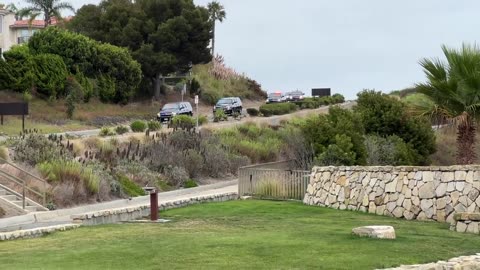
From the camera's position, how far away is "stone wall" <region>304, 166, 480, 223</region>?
64.7ft

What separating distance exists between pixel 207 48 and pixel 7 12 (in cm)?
2239

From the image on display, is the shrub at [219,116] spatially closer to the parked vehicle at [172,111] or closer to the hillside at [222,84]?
the parked vehicle at [172,111]

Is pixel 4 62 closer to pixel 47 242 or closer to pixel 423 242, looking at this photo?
pixel 47 242

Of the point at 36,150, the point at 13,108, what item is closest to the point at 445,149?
the point at 13,108

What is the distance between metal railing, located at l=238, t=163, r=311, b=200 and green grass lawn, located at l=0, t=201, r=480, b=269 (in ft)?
20.2

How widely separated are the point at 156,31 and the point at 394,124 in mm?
42047

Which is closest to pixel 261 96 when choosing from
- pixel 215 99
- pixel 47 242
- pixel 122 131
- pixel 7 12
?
pixel 215 99

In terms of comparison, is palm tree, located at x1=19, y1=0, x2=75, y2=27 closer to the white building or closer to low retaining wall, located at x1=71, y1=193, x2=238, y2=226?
the white building

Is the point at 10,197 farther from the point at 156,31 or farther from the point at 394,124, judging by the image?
the point at 156,31

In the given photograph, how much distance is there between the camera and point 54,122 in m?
53.4

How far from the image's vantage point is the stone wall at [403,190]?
19.7 m

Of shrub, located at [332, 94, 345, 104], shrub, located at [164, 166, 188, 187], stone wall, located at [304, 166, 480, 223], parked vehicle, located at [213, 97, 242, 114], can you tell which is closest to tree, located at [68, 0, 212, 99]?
→ parked vehicle, located at [213, 97, 242, 114]

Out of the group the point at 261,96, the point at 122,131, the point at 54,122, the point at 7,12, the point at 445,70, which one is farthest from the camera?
the point at 261,96

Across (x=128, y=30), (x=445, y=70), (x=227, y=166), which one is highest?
(x=128, y=30)
